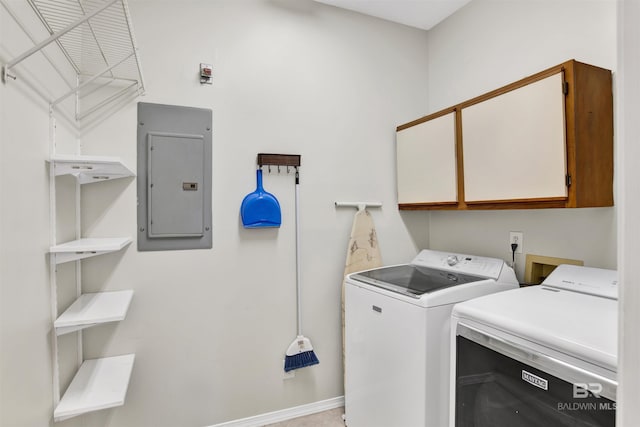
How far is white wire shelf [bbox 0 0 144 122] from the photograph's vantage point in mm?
1023

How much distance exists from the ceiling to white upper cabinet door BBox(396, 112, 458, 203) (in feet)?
2.69

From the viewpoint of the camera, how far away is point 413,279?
1.88 metres

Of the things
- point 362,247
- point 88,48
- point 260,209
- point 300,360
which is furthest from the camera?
point 362,247

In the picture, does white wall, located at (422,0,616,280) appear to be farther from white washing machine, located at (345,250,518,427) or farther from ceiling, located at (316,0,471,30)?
white washing machine, located at (345,250,518,427)

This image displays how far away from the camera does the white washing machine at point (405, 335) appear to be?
1.46 m

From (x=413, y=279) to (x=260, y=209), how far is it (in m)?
0.98

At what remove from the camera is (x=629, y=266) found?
36cm

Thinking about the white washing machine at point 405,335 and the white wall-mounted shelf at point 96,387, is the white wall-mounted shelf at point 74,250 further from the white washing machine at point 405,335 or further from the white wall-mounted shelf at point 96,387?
the white washing machine at point 405,335

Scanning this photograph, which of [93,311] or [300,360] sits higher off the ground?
[93,311]

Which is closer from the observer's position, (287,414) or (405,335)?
(405,335)

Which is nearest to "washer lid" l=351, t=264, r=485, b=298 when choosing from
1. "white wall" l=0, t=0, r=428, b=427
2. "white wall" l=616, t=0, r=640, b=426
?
"white wall" l=0, t=0, r=428, b=427

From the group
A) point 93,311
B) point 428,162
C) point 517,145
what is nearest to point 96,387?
point 93,311

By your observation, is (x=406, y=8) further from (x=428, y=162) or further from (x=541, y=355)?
(x=541, y=355)

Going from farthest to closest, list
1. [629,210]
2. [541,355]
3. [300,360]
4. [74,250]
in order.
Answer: [300,360]
[74,250]
[541,355]
[629,210]
